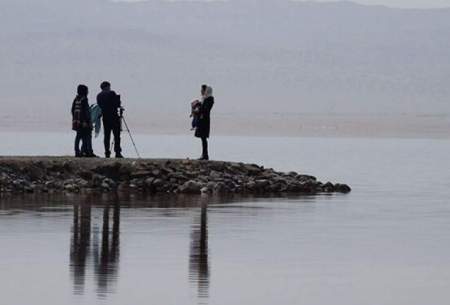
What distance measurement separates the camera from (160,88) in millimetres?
106500

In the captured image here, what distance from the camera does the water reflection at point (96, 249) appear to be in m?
14.5

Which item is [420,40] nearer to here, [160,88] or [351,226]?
A: [160,88]

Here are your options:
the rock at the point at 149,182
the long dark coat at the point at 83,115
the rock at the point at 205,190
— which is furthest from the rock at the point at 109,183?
the rock at the point at 205,190

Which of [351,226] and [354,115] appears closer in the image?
[351,226]

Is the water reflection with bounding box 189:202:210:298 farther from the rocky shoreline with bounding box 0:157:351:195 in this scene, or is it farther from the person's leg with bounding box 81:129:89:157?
the person's leg with bounding box 81:129:89:157

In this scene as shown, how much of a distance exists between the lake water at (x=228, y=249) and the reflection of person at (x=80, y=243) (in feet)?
0.04

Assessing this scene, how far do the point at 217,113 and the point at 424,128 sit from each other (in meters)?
16.4

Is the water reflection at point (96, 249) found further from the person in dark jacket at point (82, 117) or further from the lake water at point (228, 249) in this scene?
the person in dark jacket at point (82, 117)

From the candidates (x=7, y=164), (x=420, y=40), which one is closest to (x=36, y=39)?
(x=420, y=40)

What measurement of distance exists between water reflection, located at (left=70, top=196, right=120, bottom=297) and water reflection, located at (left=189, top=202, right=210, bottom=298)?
2.38 feet

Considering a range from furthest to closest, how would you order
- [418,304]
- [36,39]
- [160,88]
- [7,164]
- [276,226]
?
[36,39]
[160,88]
[7,164]
[276,226]
[418,304]

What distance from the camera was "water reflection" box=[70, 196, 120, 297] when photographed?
47.5 ft

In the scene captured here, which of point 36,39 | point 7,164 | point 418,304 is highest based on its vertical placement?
point 36,39

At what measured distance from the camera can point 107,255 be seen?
54.0ft
